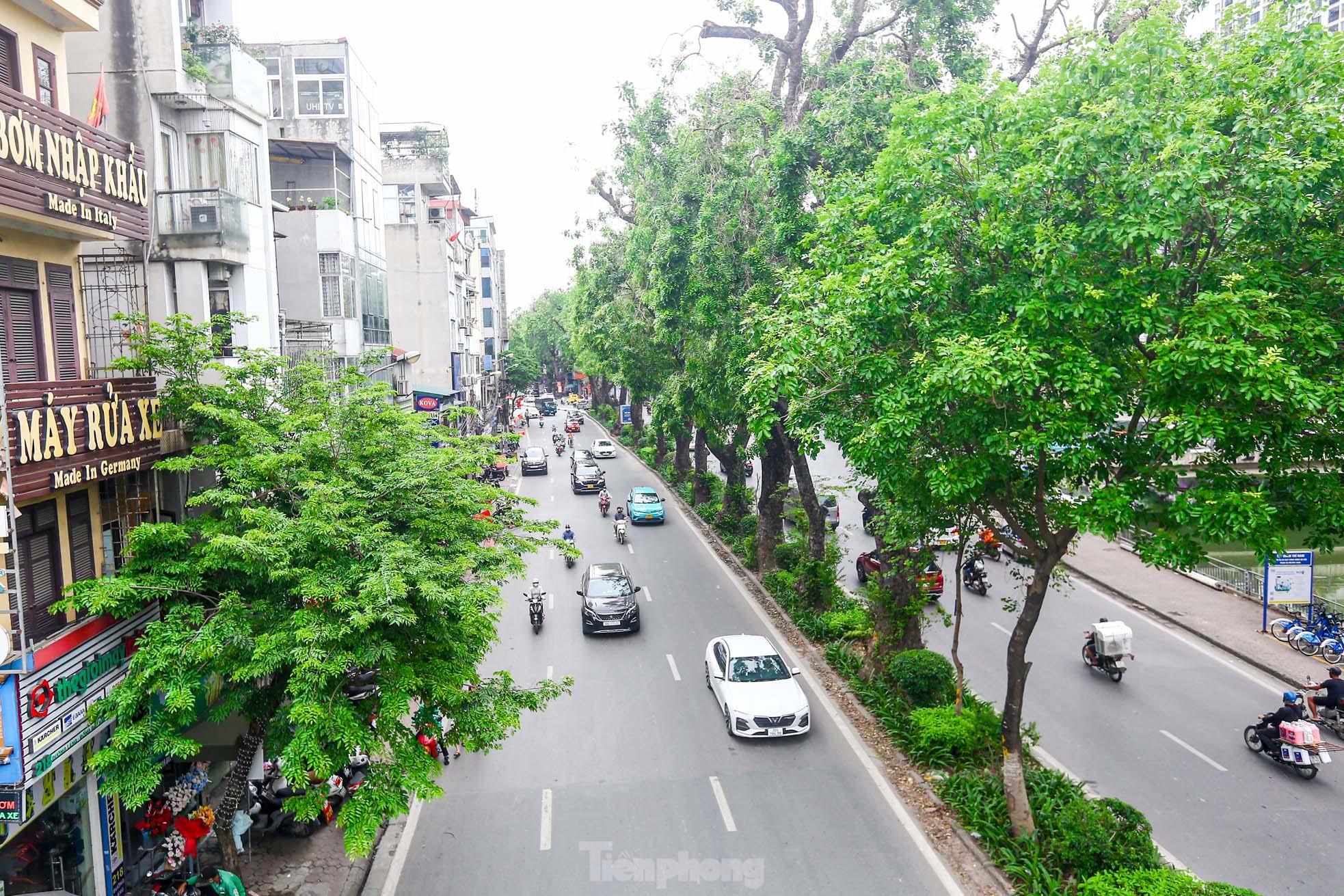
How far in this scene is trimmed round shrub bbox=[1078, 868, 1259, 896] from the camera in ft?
30.3

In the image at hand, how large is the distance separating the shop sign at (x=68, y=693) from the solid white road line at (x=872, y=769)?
Answer: 10505 millimetres

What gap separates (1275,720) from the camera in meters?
14.5

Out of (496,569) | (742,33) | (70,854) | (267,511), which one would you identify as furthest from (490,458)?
(742,33)

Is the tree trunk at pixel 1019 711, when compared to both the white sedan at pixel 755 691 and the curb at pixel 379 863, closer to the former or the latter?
the white sedan at pixel 755 691

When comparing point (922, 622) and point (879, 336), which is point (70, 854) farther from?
point (922, 622)

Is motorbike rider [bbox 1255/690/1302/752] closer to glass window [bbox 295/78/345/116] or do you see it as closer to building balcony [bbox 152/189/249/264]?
building balcony [bbox 152/189/249/264]

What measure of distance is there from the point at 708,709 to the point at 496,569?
789 cm

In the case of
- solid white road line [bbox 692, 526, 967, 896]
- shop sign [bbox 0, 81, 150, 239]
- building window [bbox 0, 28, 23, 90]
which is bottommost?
solid white road line [bbox 692, 526, 967, 896]

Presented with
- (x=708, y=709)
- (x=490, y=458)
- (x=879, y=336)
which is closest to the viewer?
(x=879, y=336)

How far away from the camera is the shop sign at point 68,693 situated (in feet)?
27.8

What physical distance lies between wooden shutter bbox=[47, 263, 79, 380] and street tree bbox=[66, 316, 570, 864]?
2.27ft

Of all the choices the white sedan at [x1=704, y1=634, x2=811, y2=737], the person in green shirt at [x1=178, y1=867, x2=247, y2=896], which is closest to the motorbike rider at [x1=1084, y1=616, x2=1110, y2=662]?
the white sedan at [x1=704, y1=634, x2=811, y2=737]

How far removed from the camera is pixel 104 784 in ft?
28.9

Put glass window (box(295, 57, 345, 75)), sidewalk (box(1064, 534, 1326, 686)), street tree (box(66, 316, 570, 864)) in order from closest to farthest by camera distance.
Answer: street tree (box(66, 316, 570, 864)) < sidewalk (box(1064, 534, 1326, 686)) < glass window (box(295, 57, 345, 75))
